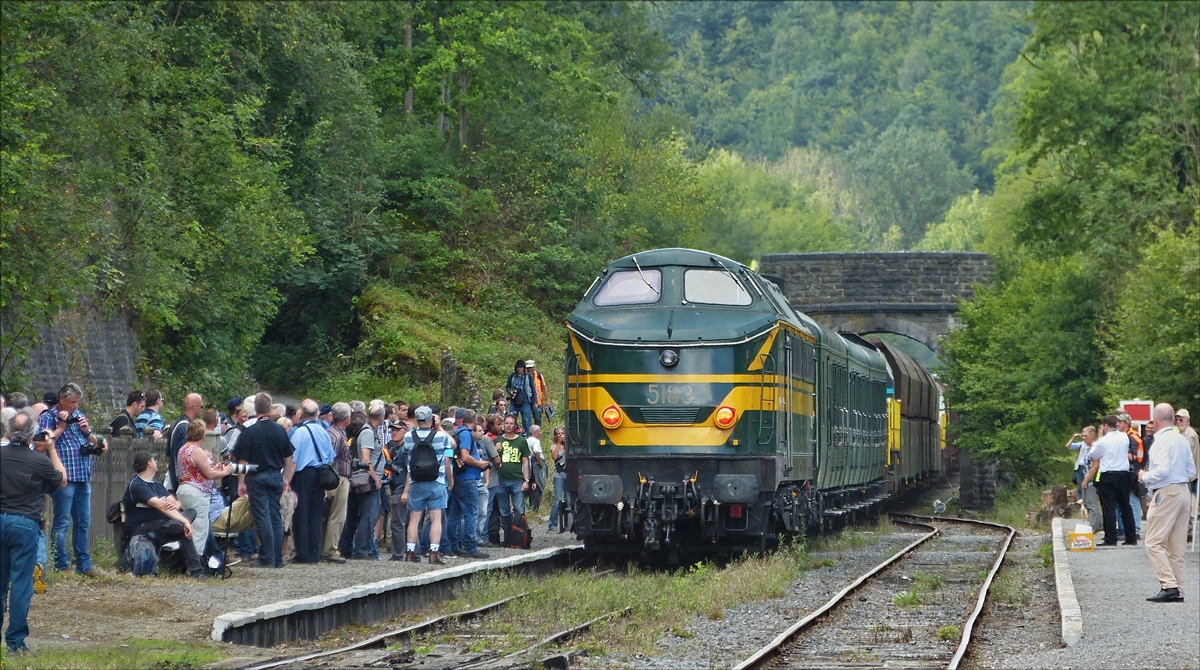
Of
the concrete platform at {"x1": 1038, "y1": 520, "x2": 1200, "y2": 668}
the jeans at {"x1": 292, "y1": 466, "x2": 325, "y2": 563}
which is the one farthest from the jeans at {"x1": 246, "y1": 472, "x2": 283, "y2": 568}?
the concrete platform at {"x1": 1038, "y1": 520, "x2": 1200, "y2": 668}

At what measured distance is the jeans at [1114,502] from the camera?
20250 mm

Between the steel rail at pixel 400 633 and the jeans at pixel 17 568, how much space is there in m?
1.73

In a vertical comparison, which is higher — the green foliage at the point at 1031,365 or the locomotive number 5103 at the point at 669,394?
the green foliage at the point at 1031,365

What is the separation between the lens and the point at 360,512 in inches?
685

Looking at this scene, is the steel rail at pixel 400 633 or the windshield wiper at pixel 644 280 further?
the windshield wiper at pixel 644 280

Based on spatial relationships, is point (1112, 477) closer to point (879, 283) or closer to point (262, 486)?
point (262, 486)

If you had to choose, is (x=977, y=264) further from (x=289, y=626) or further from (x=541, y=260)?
(x=289, y=626)

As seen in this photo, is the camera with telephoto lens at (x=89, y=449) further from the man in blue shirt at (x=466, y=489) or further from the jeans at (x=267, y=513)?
the man in blue shirt at (x=466, y=489)

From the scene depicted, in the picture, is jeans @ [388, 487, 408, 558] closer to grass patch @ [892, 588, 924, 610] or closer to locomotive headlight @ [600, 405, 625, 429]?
locomotive headlight @ [600, 405, 625, 429]

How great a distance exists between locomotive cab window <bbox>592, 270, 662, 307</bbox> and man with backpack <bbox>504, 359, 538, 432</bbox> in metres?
7.11

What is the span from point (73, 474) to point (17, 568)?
349 cm

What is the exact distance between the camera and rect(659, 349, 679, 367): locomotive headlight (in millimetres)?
16734

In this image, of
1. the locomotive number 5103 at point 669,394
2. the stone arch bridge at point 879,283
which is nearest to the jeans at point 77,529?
the locomotive number 5103 at point 669,394

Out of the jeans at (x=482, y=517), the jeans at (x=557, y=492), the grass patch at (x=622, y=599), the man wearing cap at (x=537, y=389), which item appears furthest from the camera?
the man wearing cap at (x=537, y=389)
